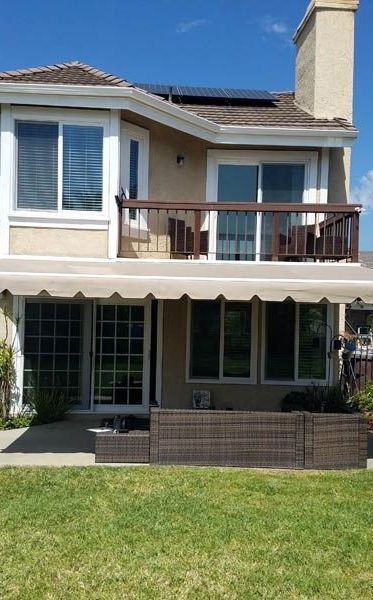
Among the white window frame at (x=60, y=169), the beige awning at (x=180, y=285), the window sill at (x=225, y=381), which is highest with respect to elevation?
the white window frame at (x=60, y=169)

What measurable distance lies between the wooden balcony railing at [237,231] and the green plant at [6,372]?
15.1ft

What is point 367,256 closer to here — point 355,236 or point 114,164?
point 355,236

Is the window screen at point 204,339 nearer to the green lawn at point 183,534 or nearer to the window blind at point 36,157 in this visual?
the window blind at point 36,157

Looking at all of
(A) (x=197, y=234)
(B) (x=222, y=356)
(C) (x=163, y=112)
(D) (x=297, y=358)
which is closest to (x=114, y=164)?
(C) (x=163, y=112)

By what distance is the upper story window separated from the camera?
1677 cm

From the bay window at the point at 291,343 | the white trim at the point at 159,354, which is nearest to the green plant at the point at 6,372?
the white trim at the point at 159,354

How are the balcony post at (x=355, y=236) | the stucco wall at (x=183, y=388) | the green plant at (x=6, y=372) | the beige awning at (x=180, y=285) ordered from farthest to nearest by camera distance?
1. the stucco wall at (x=183, y=388)
2. the green plant at (x=6, y=372)
3. the balcony post at (x=355, y=236)
4. the beige awning at (x=180, y=285)

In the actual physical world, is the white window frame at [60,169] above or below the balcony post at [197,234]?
above

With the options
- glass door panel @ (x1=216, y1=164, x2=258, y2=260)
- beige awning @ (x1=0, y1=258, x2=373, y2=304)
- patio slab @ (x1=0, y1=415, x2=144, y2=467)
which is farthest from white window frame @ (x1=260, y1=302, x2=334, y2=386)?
patio slab @ (x1=0, y1=415, x2=144, y2=467)

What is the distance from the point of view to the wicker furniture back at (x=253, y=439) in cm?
1284

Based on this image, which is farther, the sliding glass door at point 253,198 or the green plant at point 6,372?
the sliding glass door at point 253,198

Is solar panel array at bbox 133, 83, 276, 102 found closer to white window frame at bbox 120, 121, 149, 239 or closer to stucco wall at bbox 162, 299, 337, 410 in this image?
white window frame at bbox 120, 121, 149, 239

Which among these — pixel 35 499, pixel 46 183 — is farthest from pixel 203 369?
pixel 35 499

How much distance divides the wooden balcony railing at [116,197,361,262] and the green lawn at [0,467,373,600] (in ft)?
23.5
